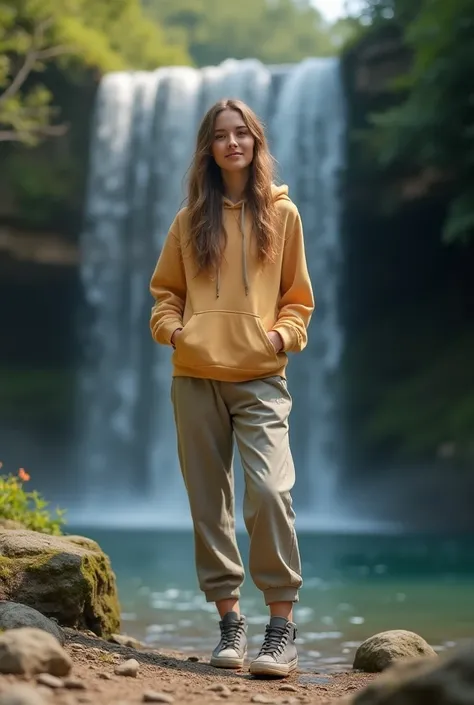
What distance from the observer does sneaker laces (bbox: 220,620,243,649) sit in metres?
3.88

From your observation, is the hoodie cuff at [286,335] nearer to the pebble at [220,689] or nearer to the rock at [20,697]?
the pebble at [220,689]

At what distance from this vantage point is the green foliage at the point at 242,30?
52.2 m

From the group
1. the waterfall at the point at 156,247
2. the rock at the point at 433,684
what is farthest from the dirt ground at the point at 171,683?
the waterfall at the point at 156,247

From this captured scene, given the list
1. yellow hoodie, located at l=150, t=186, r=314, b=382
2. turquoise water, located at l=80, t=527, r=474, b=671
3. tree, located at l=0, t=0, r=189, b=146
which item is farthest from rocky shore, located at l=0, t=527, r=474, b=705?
tree, located at l=0, t=0, r=189, b=146

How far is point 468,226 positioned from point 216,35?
4037 cm

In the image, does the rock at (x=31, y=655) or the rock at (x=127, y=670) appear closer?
the rock at (x=31, y=655)

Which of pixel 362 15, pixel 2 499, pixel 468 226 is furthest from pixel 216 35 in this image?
pixel 2 499

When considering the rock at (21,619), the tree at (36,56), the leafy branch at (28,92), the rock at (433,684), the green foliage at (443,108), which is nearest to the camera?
the rock at (433,684)

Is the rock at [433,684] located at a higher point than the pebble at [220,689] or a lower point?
lower

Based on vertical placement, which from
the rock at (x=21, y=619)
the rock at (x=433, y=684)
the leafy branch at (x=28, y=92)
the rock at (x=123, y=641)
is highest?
the leafy branch at (x=28, y=92)

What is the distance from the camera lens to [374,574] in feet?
28.7

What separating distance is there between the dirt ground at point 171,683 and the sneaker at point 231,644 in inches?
1.6

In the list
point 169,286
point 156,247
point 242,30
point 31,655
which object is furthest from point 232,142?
point 242,30

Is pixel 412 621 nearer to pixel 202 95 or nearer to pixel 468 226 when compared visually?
pixel 468 226
